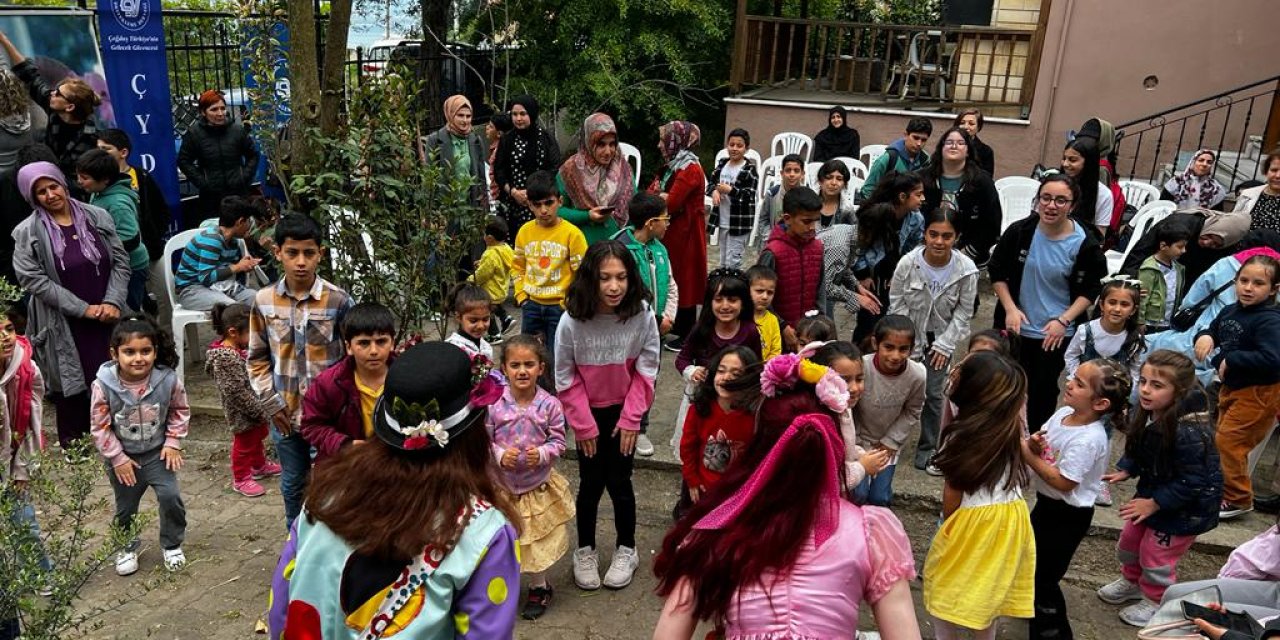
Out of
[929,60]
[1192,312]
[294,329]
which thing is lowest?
[294,329]

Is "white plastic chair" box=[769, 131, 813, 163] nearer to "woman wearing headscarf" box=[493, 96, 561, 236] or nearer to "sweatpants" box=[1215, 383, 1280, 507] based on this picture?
"woman wearing headscarf" box=[493, 96, 561, 236]

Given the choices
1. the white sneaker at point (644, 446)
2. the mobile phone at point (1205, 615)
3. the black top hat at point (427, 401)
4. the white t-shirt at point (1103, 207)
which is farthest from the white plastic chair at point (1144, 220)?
the black top hat at point (427, 401)

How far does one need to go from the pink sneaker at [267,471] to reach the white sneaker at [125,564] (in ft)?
3.31

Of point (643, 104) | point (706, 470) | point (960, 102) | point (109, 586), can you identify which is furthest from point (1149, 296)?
point (643, 104)

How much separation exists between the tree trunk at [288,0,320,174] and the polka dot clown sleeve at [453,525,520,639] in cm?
323

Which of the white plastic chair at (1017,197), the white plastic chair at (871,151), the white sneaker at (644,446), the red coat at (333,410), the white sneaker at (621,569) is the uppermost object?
the white plastic chair at (871,151)

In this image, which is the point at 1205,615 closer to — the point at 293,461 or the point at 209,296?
the point at 293,461

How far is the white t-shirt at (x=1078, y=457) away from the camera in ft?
11.9

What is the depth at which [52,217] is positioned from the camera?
5.12 meters

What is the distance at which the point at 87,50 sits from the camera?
732 cm

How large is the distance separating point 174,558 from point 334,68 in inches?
104

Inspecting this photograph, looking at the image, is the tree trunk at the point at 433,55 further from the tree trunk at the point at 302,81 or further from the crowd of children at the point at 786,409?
the tree trunk at the point at 302,81

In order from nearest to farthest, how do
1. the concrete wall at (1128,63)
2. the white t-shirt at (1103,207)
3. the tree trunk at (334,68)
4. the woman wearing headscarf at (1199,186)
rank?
the tree trunk at (334,68) < the white t-shirt at (1103,207) < the woman wearing headscarf at (1199,186) < the concrete wall at (1128,63)

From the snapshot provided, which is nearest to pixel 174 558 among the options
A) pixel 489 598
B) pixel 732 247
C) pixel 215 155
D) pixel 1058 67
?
pixel 489 598
